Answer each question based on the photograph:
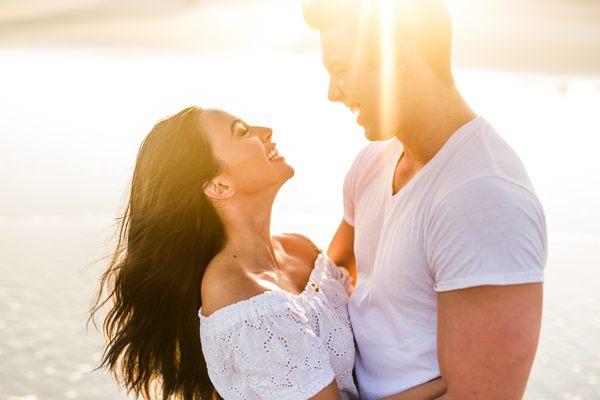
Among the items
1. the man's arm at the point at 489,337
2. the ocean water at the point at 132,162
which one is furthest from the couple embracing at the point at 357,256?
the ocean water at the point at 132,162

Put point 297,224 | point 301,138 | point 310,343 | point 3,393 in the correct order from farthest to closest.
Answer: point 301,138
point 297,224
point 3,393
point 310,343

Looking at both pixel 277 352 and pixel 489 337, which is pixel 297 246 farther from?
pixel 489 337

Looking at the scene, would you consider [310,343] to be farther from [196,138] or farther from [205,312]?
[196,138]

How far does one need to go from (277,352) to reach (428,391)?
0.51 metres

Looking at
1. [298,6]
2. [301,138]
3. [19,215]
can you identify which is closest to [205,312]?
[19,215]

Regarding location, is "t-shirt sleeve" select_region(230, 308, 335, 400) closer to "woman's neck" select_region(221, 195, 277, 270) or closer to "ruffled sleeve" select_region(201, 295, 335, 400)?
"ruffled sleeve" select_region(201, 295, 335, 400)

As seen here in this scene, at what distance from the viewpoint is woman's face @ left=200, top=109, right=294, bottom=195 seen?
315 cm

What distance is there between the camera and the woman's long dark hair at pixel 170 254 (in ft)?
10.3

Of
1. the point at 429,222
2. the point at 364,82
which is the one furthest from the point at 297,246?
the point at 429,222

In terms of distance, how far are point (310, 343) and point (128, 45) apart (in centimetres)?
1299

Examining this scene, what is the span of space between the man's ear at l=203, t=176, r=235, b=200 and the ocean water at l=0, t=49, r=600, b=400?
38.0 inches

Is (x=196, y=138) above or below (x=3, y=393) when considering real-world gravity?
above

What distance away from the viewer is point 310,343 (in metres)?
2.72

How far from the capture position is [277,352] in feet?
8.75
